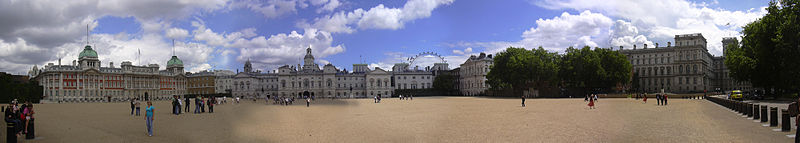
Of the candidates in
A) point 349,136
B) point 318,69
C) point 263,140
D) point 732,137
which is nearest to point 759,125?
point 732,137

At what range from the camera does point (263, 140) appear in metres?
15.6

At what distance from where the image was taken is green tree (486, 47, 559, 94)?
73.2 m

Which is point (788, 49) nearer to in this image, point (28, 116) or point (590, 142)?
point (590, 142)

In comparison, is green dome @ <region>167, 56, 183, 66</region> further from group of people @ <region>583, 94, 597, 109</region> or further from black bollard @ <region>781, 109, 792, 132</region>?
black bollard @ <region>781, 109, 792, 132</region>

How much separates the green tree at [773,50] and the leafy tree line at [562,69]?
65.1 ft

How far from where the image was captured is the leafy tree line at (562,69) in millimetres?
71750

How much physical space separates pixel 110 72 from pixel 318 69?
4539 centimetres

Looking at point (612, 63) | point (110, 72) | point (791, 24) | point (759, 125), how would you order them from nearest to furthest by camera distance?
1. point (759, 125)
2. point (791, 24)
3. point (612, 63)
4. point (110, 72)

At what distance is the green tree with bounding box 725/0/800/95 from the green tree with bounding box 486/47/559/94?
25.3 metres

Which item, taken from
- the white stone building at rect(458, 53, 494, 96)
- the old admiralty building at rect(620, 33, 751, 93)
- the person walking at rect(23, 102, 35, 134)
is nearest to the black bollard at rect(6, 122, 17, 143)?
the person walking at rect(23, 102, 35, 134)

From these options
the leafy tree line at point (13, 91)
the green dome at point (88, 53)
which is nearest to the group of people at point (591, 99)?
the leafy tree line at point (13, 91)

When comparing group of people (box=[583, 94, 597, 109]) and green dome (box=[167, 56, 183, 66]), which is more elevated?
green dome (box=[167, 56, 183, 66])

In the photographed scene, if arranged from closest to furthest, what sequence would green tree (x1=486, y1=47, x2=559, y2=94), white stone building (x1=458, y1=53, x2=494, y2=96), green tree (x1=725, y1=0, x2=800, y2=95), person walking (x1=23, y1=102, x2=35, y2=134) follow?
person walking (x1=23, y1=102, x2=35, y2=134), green tree (x1=725, y1=0, x2=800, y2=95), green tree (x1=486, y1=47, x2=559, y2=94), white stone building (x1=458, y1=53, x2=494, y2=96)

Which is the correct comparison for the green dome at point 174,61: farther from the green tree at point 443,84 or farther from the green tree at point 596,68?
the green tree at point 596,68
